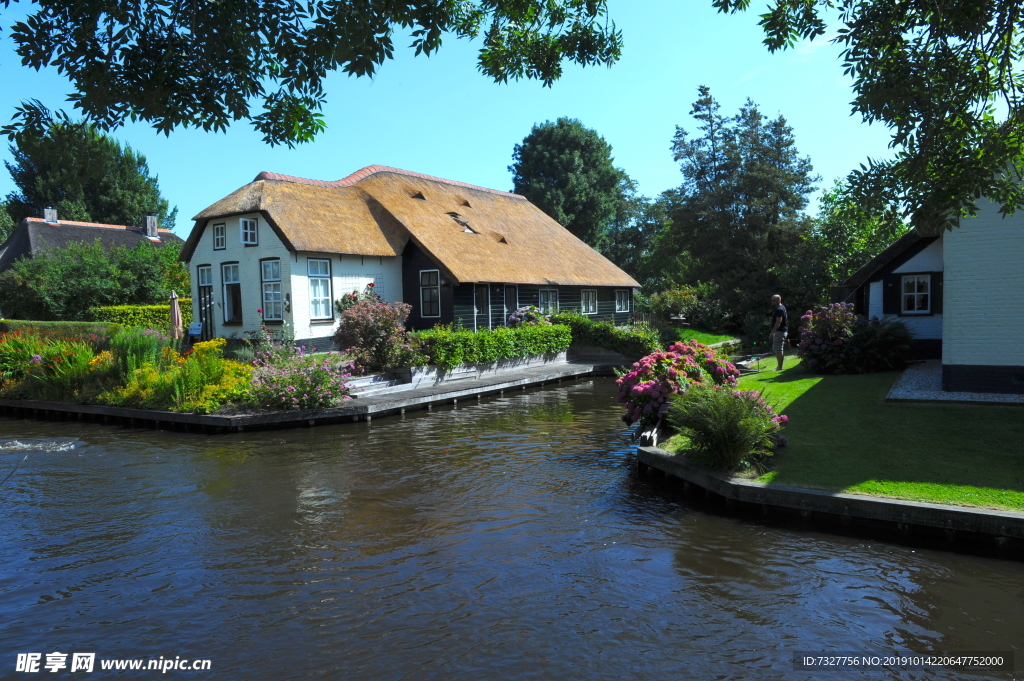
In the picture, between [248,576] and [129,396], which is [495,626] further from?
[129,396]

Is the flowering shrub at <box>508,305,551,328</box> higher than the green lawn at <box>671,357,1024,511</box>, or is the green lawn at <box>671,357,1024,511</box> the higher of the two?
the flowering shrub at <box>508,305,551,328</box>

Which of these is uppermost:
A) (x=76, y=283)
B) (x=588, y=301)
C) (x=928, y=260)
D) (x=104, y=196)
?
(x=104, y=196)

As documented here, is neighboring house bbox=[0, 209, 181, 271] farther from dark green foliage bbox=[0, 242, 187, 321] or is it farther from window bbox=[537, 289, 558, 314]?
window bbox=[537, 289, 558, 314]

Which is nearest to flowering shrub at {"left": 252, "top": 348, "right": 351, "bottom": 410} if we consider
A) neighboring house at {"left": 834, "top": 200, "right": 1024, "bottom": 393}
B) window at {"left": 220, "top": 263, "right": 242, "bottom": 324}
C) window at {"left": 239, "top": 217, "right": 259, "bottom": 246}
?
window at {"left": 239, "top": 217, "right": 259, "bottom": 246}

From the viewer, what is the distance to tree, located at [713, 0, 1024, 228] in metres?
7.12

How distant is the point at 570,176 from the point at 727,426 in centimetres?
4030

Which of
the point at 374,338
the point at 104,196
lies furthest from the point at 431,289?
the point at 104,196

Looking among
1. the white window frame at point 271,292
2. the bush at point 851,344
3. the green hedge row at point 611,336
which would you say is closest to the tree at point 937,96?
the bush at point 851,344

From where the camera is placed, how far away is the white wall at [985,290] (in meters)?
11.3

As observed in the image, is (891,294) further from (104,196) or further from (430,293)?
(104,196)

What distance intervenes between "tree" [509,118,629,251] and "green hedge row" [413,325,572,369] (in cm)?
2363

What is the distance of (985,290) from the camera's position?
1156 centimetres

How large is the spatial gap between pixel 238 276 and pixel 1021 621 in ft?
74.9

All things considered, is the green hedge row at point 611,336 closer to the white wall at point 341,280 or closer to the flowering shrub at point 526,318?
the flowering shrub at point 526,318
